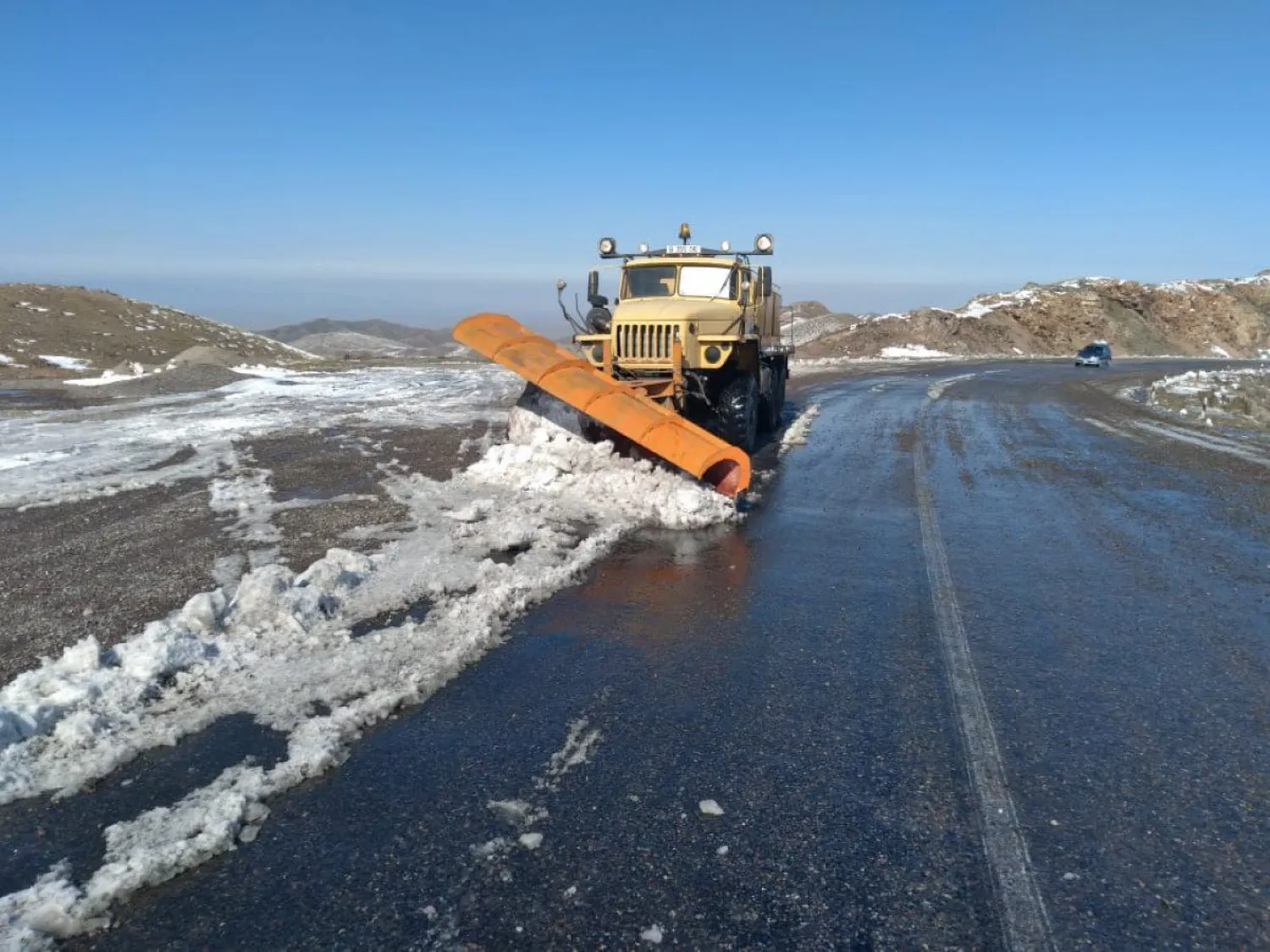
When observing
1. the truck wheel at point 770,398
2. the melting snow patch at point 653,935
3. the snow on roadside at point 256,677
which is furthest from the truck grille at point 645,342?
the melting snow patch at point 653,935

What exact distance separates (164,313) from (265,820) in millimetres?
48974

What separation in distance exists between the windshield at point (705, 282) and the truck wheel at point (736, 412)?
1.28 m

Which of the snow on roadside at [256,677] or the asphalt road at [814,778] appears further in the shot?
the snow on roadside at [256,677]

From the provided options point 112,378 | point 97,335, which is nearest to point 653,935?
point 112,378

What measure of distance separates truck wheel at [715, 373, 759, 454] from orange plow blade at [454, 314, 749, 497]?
5.79 feet

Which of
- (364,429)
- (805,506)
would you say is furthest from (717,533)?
(364,429)

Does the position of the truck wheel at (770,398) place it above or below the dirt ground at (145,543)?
above

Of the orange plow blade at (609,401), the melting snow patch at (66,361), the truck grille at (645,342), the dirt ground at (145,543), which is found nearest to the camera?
the dirt ground at (145,543)

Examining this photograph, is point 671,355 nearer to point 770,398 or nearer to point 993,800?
point 770,398

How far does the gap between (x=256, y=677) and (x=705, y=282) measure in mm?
9242

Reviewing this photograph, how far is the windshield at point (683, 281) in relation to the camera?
40.0ft

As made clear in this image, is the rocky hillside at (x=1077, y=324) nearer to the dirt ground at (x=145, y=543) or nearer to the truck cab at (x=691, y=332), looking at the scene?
the truck cab at (x=691, y=332)

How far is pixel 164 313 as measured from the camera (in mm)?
45188

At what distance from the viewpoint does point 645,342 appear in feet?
36.2
